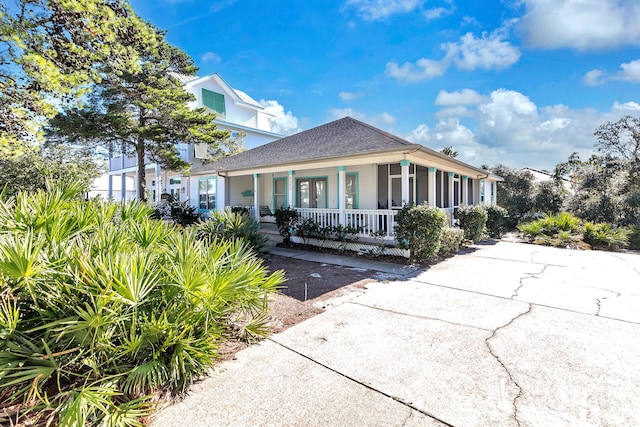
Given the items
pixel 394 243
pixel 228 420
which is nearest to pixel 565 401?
pixel 228 420

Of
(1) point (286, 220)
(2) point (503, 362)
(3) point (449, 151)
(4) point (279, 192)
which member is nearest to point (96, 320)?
(2) point (503, 362)

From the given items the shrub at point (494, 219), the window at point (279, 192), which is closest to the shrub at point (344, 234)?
the window at point (279, 192)

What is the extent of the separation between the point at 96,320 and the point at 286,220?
9073 mm

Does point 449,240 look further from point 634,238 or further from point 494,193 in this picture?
point 494,193

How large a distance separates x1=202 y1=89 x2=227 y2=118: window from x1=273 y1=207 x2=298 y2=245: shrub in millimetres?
14320

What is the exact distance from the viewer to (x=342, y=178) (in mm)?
10227

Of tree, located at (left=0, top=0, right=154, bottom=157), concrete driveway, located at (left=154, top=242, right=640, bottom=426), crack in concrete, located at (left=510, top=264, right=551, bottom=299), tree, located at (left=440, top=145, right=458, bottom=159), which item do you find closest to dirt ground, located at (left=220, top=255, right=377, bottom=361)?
concrete driveway, located at (left=154, top=242, right=640, bottom=426)

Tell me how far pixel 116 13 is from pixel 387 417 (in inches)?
446

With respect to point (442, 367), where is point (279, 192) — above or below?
above

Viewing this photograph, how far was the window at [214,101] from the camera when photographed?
21594mm

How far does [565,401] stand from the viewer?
2602 mm

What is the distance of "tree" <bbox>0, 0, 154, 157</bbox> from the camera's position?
22.9 feet

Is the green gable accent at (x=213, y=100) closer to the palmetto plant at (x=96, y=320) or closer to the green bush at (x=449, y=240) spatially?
the green bush at (x=449, y=240)

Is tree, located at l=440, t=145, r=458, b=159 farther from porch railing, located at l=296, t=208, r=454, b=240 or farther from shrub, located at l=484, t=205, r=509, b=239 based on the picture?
porch railing, located at l=296, t=208, r=454, b=240
